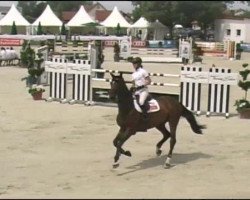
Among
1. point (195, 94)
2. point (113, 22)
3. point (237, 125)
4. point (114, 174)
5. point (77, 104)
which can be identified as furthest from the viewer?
point (113, 22)

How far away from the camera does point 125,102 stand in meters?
8.83

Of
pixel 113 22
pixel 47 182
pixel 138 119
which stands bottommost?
pixel 47 182

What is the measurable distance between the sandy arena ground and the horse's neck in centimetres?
93

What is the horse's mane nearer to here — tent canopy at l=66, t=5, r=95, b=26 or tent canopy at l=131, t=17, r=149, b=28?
tent canopy at l=66, t=5, r=95, b=26

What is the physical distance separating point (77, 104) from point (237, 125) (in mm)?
5199

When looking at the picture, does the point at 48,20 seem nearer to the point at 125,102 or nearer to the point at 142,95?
the point at 142,95

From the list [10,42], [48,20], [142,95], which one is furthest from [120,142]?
[48,20]

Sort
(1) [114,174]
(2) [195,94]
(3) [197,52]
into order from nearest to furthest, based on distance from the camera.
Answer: (1) [114,174], (2) [195,94], (3) [197,52]

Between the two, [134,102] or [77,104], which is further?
[77,104]

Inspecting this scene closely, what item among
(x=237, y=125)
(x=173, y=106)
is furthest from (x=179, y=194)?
(x=237, y=125)

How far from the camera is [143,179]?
8.14 metres

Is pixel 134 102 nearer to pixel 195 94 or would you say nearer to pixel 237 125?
pixel 237 125

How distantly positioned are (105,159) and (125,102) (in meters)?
1.24

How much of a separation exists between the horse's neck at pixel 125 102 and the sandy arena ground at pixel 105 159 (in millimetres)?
926
